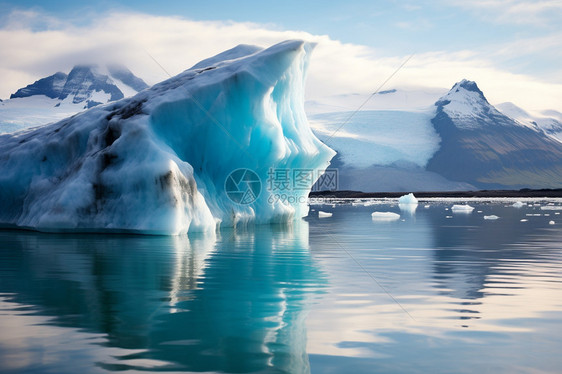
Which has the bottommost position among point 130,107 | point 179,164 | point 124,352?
point 124,352

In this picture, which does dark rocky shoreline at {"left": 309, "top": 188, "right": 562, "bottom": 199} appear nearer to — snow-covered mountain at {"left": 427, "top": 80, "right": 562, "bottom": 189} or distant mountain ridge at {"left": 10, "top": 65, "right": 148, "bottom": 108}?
snow-covered mountain at {"left": 427, "top": 80, "right": 562, "bottom": 189}

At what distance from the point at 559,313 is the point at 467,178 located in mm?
84470

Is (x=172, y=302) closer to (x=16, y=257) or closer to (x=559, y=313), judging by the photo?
(x=559, y=313)

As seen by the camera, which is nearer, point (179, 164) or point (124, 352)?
point (124, 352)

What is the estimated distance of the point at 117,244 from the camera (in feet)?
35.6

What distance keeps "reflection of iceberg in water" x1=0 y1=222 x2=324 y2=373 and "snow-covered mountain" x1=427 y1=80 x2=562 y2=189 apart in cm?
7370

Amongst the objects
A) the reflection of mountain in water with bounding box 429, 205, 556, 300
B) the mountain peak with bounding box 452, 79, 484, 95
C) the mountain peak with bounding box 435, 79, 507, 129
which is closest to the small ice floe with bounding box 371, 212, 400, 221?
the reflection of mountain in water with bounding box 429, 205, 556, 300

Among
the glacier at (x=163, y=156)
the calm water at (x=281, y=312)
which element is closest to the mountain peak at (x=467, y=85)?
the glacier at (x=163, y=156)

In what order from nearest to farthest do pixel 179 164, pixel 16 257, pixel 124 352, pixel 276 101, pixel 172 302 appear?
1. pixel 124 352
2. pixel 172 302
3. pixel 16 257
4. pixel 179 164
5. pixel 276 101

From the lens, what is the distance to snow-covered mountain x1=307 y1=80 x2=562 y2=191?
225ft

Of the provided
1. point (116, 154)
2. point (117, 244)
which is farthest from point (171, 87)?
point (117, 244)

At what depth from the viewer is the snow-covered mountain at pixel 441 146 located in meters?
68.4

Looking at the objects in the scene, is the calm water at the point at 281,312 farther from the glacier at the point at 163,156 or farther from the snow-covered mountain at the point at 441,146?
the snow-covered mountain at the point at 441,146

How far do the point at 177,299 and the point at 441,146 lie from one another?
81.3 meters
